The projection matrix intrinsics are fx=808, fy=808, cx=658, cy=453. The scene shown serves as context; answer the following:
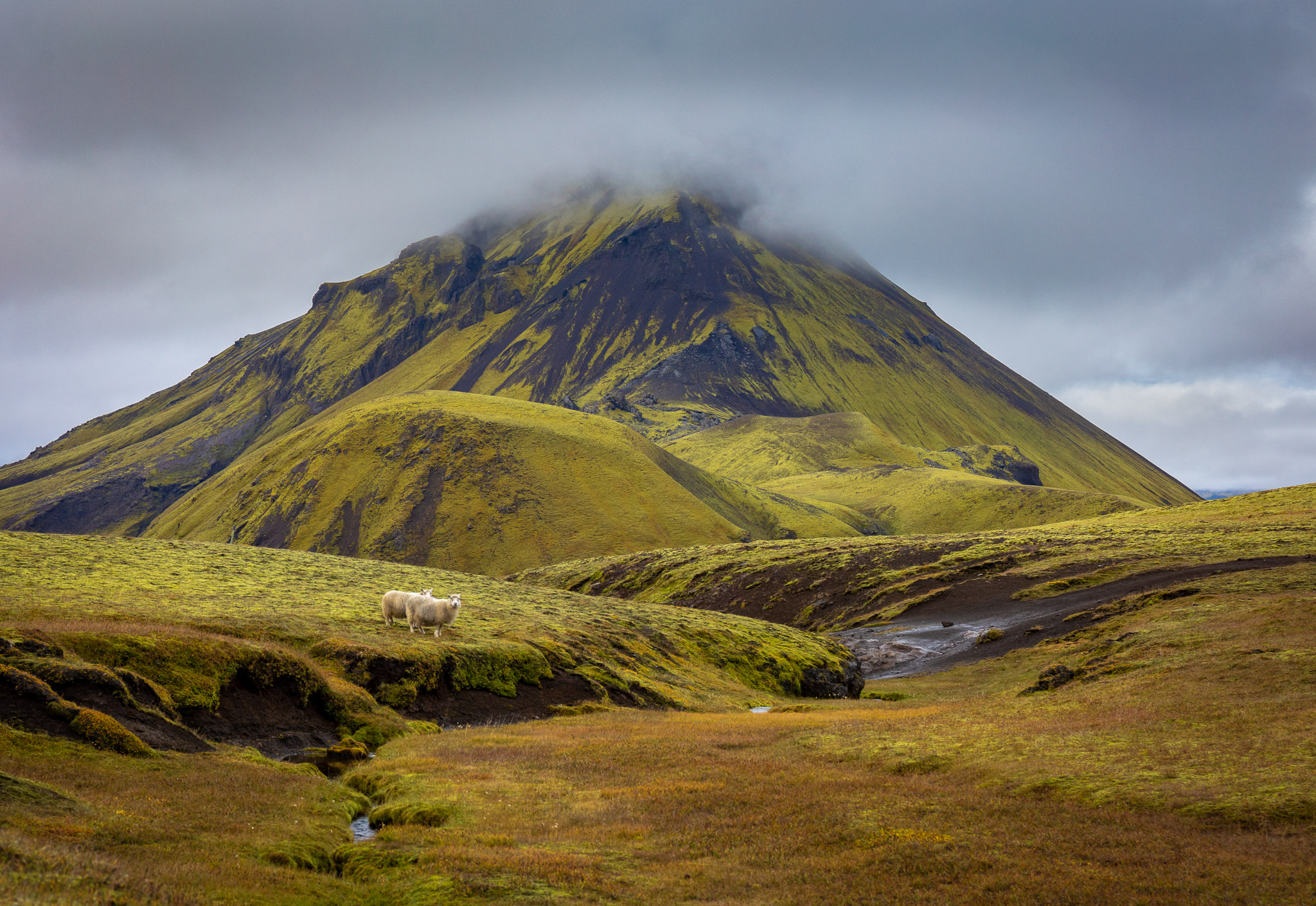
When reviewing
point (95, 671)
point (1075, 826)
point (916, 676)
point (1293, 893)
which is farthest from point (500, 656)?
point (916, 676)

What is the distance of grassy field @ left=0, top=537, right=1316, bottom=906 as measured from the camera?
1608cm

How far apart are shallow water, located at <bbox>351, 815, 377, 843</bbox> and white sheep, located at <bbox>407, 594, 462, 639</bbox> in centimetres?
2609

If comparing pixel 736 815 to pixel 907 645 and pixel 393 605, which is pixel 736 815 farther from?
pixel 907 645

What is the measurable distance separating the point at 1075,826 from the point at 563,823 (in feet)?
43.7

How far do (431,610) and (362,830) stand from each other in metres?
27.9

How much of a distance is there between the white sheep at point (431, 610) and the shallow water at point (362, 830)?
26.1m

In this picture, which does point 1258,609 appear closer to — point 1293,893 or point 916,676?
point 916,676

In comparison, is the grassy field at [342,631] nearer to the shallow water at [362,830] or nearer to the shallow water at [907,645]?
the shallow water at [907,645]

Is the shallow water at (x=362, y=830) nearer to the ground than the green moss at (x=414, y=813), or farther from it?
nearer to the ground

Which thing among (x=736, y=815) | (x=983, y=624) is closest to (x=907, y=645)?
(x=983, y=624)

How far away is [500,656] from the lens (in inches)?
1930

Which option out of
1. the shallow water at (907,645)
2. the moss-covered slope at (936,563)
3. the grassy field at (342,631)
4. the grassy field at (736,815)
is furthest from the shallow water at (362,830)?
the moss-covered slope at (936,563)

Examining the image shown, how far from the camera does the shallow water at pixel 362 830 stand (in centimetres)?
2230

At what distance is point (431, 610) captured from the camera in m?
50.7
